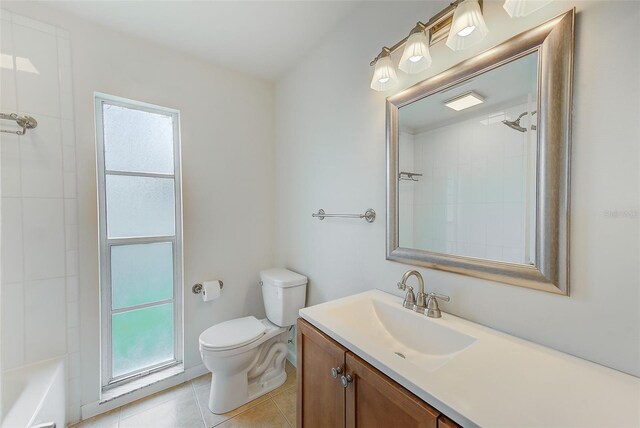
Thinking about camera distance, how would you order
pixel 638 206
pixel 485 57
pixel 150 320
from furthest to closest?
pixel 150 320 < pixel 485 57 < pixel 638 206

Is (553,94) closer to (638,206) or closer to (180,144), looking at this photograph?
(638,206)

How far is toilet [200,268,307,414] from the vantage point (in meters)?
A: 1.54

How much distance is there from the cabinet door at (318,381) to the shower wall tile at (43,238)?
1.50 m

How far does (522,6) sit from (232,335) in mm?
2080

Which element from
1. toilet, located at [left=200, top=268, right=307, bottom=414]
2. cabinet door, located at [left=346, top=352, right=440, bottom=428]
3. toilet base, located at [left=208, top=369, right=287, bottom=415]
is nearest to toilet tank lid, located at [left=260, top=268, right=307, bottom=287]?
toilet, located at [left=200, top=268, right=307, bottom=414]

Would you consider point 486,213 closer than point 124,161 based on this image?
Yes

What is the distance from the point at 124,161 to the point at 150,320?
45.3 inches

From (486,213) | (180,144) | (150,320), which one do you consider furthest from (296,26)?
(150,320)

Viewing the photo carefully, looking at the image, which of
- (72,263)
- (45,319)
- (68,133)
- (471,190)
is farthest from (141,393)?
(471,190)

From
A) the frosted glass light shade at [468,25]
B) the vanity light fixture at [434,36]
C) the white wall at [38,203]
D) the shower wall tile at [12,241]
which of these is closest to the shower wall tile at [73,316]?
the white wall at [38,203]

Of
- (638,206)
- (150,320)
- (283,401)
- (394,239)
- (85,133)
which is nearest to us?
(638,206)

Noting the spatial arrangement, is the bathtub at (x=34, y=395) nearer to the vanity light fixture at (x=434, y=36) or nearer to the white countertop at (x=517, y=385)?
the white countertop at (x=517, y=385)

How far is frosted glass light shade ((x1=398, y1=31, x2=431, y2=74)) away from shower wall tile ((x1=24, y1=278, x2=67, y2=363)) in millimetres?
2207

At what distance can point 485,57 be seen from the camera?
0.92 m
